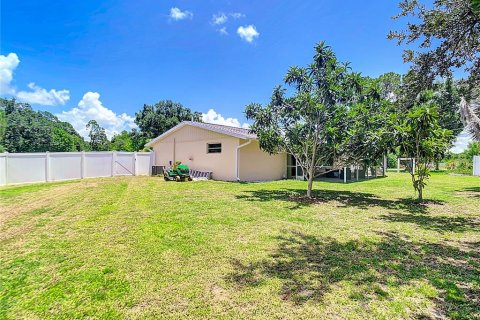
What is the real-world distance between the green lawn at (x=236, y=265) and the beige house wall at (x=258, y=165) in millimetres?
8836

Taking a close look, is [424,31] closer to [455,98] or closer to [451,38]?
[451,38]

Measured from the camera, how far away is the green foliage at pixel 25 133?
112ft

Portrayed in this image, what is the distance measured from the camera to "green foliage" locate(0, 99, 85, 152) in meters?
34.2

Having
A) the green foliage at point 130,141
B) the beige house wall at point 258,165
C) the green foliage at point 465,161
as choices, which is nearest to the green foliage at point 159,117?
the green foliage at point 130,141

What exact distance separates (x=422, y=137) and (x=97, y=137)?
169 feet

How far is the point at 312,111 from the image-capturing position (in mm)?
9547

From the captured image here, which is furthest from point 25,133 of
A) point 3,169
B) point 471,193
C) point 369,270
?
point 471,193

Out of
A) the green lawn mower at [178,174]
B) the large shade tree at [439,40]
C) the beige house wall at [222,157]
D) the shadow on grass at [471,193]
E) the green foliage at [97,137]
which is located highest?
the green foliage at [97,137]

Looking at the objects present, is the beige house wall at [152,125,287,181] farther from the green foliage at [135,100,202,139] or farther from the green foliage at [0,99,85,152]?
the green foliage at [0,99,85,152]

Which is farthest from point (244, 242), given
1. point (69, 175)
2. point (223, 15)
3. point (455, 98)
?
point (455, 98)

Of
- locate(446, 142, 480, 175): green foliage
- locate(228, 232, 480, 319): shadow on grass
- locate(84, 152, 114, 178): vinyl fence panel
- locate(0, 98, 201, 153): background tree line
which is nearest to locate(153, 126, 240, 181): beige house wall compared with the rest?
locate(84, 152, 114, 178): vinyl fence panel

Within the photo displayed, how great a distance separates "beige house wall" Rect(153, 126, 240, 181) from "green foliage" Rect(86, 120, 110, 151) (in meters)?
32.1

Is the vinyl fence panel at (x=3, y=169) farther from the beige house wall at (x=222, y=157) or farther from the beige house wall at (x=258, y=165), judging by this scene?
the beige house wall at (x=258, y=165)

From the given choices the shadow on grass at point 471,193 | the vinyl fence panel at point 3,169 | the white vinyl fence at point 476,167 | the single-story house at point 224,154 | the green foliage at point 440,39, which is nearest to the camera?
the green foliage at point 440,39
